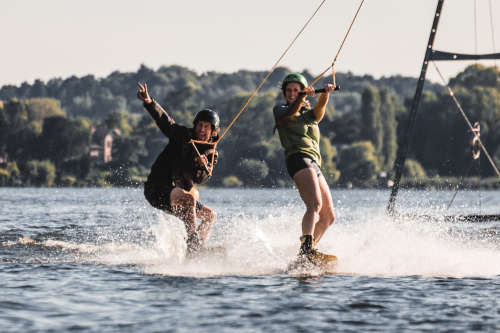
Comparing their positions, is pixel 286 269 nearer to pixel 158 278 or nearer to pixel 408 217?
pixel 158 278

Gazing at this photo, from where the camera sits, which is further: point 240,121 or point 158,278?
point 240,121

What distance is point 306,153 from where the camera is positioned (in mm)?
10609

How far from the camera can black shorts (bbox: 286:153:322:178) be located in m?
10.5

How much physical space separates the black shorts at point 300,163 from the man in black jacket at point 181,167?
951mm

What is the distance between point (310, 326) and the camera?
24.5ft

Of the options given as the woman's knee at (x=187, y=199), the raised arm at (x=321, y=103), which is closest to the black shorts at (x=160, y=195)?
the woman's knee at (x=187, y=199)

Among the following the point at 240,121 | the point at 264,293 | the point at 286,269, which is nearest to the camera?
the point at 264,293

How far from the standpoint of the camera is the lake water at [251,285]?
25.0ft

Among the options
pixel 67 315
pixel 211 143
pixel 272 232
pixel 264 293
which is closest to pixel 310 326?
pixel 264 293

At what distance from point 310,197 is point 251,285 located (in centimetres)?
145

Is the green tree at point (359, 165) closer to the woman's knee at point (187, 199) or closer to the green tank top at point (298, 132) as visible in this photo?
the green tank top at point (298, 132)

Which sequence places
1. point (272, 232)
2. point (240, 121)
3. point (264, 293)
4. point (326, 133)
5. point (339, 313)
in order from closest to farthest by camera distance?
point (339, 313) < point (264, 293) < point (272, 232) < point (240, 121) < point (326, 133)

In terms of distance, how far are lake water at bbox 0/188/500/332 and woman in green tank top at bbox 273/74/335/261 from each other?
55 cm

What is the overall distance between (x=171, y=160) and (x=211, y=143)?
516mm
